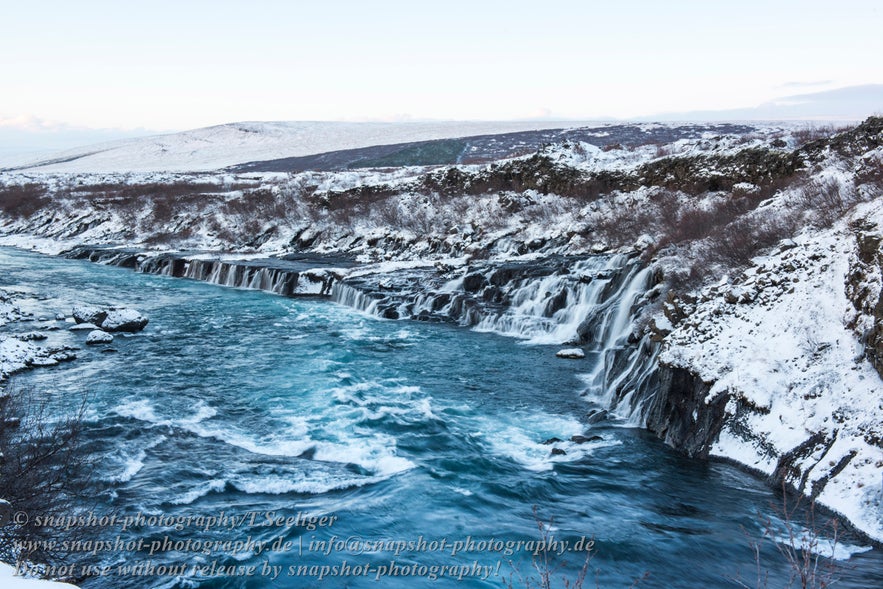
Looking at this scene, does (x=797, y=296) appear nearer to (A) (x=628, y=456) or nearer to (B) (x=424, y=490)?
(A) (x=628, y=456)

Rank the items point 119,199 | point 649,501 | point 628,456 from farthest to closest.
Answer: point 119,199 → point 628,456 → point 649,501

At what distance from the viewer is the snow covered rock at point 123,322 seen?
19172mm

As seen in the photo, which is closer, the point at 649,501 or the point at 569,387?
the point at 649,501

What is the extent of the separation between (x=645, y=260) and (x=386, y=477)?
39.3 ft

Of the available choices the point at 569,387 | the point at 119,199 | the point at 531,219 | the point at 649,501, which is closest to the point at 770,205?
the point at 569,387

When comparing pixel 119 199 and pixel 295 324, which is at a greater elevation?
pixel 119 199

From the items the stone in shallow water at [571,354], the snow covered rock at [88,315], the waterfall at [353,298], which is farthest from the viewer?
the waterfall at [353,298]

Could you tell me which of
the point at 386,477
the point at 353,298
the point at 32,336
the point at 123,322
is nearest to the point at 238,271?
the point at 353,298

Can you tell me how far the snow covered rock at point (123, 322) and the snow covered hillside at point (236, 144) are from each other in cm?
7371

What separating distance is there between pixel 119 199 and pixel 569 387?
151ft

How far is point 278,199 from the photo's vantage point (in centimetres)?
4366

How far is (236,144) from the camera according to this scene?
118 meters

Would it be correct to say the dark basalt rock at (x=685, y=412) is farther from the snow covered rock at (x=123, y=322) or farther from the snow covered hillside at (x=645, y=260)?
the snow covered rock at (x=123, y=322)

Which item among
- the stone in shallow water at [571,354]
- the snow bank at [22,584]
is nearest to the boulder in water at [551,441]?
the stone in shallow water at [571,354]
